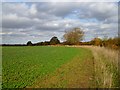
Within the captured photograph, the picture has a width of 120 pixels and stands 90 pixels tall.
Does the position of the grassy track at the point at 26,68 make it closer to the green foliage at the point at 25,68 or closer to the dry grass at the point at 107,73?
the green foliage at the point at 25,68

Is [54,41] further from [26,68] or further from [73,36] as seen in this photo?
[26,68]

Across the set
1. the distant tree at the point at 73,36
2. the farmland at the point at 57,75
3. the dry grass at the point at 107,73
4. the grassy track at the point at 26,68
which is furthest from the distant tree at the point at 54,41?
the dry grass at the point at 107,73

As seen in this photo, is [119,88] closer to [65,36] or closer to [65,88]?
[65,88]

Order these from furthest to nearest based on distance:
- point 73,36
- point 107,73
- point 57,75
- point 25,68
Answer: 1. point 73,36
2. point 25,68
3. point 57,75
4. point 107,73

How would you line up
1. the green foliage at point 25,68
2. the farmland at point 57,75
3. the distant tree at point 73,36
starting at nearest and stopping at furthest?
1. the farmland at point 57,75
2. the green foliage at point 25,68
3. the distant tree at point 73,36

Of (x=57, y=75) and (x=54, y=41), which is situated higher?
(x=54, y=41)

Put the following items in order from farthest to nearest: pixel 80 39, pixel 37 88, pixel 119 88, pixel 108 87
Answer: pixel 80 39 < pixel 37 88 < pixel 119 88 < pixel 108 87

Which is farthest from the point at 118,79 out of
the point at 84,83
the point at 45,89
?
the point at 45,89

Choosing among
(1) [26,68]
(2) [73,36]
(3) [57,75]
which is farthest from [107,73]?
(2) [73,36]

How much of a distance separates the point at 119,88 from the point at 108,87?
39.1 inches

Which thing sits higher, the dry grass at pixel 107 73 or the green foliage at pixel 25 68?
the dry grass at pixel 107 73

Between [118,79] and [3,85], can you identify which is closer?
[3,85]

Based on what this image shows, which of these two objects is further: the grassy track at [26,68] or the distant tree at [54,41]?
the distant tree at [54,41]

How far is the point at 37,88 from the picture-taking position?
33.4ft
